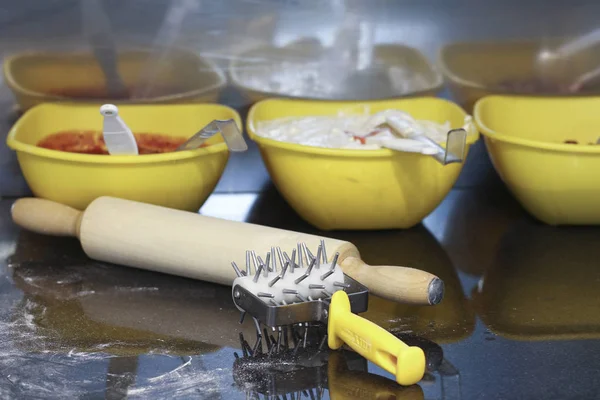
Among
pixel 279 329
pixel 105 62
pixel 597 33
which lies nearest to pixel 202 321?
pixel 279 329

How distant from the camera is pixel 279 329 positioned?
77 centimetres

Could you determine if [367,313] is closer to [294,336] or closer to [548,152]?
[294,336]

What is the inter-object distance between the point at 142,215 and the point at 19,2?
0.37 meters

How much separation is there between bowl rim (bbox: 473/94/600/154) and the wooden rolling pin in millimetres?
260

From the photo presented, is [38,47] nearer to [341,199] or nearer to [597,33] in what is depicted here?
[341,199]

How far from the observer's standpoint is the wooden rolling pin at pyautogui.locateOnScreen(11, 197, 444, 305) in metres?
0.84

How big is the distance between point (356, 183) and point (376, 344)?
11.9 inches

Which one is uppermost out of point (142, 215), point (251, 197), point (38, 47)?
point (38, 47)

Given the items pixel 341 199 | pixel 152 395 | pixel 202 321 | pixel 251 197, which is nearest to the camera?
pixel 152 395

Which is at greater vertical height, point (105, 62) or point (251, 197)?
point (105, 62)

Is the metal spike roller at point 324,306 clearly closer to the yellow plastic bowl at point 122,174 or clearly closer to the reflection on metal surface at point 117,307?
the reflection on metal surface at point 117,307

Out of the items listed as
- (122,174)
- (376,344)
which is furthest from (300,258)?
(122,174)

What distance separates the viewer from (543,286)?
35.6 inches

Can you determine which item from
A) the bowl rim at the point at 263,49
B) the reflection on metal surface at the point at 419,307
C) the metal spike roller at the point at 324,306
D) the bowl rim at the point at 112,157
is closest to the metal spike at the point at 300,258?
the metal spike roller at the point at 324,306
